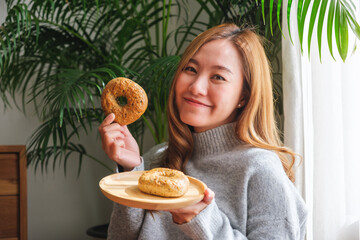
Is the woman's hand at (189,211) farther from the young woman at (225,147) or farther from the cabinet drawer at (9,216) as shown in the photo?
the cabinet drawer at (9,216)

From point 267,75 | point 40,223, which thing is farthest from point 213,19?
point 40,223

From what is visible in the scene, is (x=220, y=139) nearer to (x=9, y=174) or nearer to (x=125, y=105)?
(x=125, y=105)

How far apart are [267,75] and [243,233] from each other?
1.43 feet

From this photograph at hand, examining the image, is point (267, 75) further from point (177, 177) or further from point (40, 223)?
point (40, 223)

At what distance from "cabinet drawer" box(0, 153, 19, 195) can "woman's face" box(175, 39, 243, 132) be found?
1.10 metres

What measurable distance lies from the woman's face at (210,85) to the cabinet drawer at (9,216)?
1150mm

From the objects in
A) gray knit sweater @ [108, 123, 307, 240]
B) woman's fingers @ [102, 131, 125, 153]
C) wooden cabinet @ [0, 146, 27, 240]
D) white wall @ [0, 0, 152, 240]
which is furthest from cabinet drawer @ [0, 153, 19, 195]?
woman's fingers @ [102, 131, 125, 153]

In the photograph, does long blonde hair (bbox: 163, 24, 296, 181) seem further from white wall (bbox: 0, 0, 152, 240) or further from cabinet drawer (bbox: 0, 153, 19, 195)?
white wall (bbox: 0, 0, 152, 240)

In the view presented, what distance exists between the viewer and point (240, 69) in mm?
1190

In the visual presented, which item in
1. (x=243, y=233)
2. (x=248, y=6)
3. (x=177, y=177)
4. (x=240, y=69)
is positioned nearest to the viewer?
(x=177, y=177)

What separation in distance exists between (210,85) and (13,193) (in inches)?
49.2

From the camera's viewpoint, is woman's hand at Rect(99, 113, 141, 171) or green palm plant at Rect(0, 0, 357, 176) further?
green palm plant at Rect(0, 0, 357, 176)

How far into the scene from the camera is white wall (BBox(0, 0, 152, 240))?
8.83 feet

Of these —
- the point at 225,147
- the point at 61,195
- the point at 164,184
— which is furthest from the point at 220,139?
the point at 61,195
